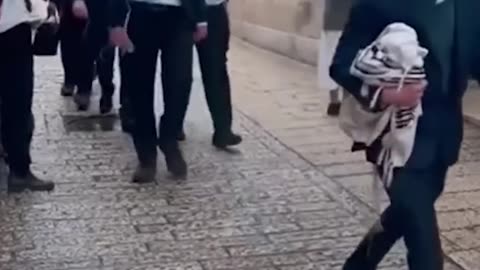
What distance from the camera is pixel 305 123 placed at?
7.98 meters

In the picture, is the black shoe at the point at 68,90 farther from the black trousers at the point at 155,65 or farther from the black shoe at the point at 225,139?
the black trousers at the point at 155,65

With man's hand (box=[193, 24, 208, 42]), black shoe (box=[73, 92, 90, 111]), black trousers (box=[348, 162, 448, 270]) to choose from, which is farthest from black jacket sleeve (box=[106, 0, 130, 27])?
black trousers (box=[348, 162, 448, 270])

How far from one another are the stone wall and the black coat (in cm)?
653

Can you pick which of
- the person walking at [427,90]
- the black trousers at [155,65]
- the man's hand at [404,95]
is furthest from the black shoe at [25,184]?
the man's hand at [404,95]

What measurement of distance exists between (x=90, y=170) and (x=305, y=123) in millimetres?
2055

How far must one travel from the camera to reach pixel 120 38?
5.86 meters

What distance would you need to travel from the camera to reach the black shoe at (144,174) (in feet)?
20.5

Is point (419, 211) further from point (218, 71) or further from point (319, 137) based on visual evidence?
point (319, 137)

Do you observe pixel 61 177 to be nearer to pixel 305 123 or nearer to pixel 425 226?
pixel 305 123

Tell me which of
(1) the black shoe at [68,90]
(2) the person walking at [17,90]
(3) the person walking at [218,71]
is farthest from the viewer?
(1) the black shoe at [68,90]

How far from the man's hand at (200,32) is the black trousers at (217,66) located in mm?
401

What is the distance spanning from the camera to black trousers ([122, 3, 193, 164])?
590 cm

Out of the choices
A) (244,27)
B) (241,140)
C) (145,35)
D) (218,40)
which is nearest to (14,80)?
(145,35)

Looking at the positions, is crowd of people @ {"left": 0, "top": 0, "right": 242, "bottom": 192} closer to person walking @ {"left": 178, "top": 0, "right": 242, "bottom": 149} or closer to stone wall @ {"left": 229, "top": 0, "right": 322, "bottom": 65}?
person walking @ {"left": 178, "top": 0, "right": 242, "bottom": 149}
